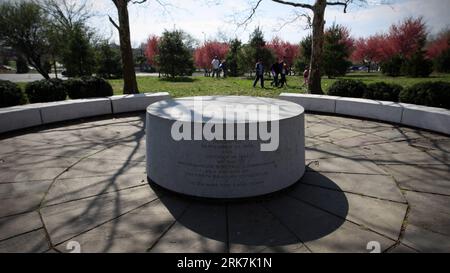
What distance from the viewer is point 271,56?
102ft

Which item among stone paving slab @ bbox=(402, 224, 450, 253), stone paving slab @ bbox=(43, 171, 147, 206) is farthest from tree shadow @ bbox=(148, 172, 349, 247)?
stone paving slab @ bbox=(402, 224, 450, 253)

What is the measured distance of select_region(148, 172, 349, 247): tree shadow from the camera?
11.7 ft

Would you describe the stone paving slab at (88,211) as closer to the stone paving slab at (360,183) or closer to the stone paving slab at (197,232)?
the stone paving slab at (197,232)

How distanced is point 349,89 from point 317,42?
12.1ft

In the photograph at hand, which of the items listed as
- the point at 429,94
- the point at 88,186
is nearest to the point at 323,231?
the point at 88,186

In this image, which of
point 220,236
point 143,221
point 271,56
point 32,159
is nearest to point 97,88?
point 32,159

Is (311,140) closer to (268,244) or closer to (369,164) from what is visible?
(369,164)

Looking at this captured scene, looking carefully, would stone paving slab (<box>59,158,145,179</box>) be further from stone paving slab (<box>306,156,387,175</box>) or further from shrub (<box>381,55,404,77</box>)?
shrub (<box>381,55,404,77</box>)

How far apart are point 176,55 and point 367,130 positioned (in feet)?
79.6

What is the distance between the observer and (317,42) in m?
13.8

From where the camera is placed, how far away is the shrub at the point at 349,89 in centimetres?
1098

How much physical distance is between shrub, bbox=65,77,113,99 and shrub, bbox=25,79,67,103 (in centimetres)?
33

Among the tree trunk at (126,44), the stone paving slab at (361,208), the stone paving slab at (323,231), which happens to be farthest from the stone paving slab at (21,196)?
the tree trunk at (126,44)
